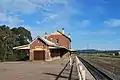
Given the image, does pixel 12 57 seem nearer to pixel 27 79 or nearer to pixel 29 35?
Result: pixel 27 79

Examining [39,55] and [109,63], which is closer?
[109,63]

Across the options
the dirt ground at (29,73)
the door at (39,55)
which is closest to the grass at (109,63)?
the dirt ground at (29,73)

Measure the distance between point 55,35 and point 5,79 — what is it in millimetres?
89608

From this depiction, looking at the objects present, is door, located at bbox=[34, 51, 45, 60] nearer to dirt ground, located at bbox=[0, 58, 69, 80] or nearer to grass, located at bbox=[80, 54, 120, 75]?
grass, located at bbox=[80, 54, 120, 75]

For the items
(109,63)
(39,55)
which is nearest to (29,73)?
(109,63)

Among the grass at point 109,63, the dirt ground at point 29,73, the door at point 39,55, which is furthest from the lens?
the door at point 39,55

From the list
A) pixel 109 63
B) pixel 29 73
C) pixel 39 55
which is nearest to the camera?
pixel 29 73

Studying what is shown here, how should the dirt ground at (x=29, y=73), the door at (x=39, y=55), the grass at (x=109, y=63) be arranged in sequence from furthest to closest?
1. the door at (x=39, y=55)
2. the grass at (x=109, y=63)
3. the dirt ground at (x=29, y=73)

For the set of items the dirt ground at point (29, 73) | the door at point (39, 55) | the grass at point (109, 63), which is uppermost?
the door at point (39, 55)

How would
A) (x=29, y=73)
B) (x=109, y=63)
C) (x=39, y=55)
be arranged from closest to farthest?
1. (x=29, y=73)
2. (x=109, y=63)
3. (x=39, y=55)

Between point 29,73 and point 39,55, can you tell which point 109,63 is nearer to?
point 39,55

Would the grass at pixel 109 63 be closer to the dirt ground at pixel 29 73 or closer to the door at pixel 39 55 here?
the dirt ground at pixel 29 73

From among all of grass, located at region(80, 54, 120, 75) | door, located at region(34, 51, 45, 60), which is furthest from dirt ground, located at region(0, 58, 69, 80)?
door, located at region(34, 51, 45, 60)

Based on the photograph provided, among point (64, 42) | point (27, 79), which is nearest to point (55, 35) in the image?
point (64, 42)
